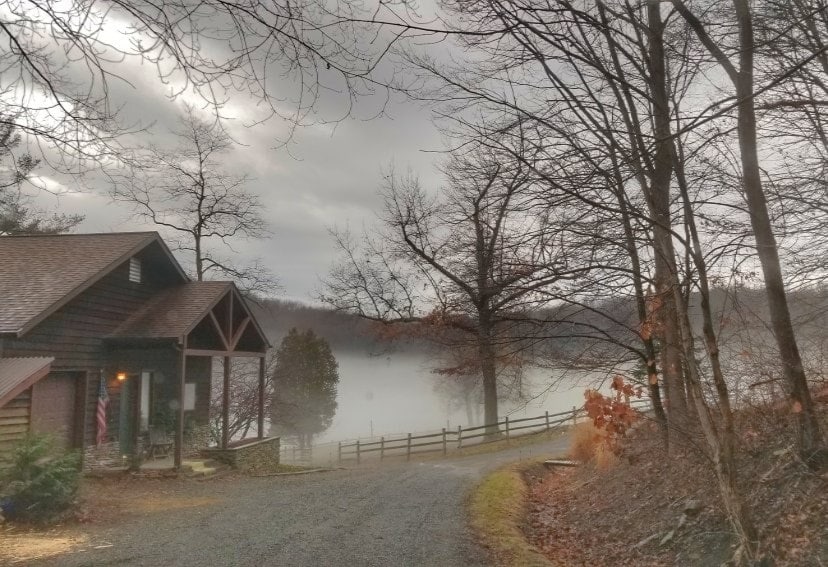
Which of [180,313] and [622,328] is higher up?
[180,313]

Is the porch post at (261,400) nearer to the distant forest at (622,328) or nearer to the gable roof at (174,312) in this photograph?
the gable roof at (174,312)

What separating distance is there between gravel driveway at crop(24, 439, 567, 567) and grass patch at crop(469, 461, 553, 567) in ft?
0.81

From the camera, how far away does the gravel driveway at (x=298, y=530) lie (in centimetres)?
706

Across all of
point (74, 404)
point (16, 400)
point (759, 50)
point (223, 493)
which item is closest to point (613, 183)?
point (759, 50)

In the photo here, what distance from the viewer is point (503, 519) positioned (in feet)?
30.7

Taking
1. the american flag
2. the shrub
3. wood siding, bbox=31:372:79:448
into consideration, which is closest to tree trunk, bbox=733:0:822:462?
the shrub

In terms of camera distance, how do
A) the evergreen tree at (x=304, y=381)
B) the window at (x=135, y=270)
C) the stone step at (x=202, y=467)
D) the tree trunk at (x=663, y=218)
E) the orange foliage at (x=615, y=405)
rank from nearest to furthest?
the tree trunk at (x=663, y=218)
the orange foliage at (x=615, y=405)
the stone step at (x=202, y=467)
the window at (x=135, y=270)
the evergreen tree at (x=304, y=381)

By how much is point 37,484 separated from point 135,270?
880 cm

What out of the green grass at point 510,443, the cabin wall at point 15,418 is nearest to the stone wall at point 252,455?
the cabin wall at point 15,418

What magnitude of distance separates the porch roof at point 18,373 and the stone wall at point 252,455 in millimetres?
5920

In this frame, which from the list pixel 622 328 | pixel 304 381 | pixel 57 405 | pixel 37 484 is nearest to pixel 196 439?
Result: pixel 57 405

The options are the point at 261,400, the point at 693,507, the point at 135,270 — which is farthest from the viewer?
the point at 261,400

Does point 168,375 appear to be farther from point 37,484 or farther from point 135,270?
point 37,484

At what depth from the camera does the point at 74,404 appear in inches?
565
